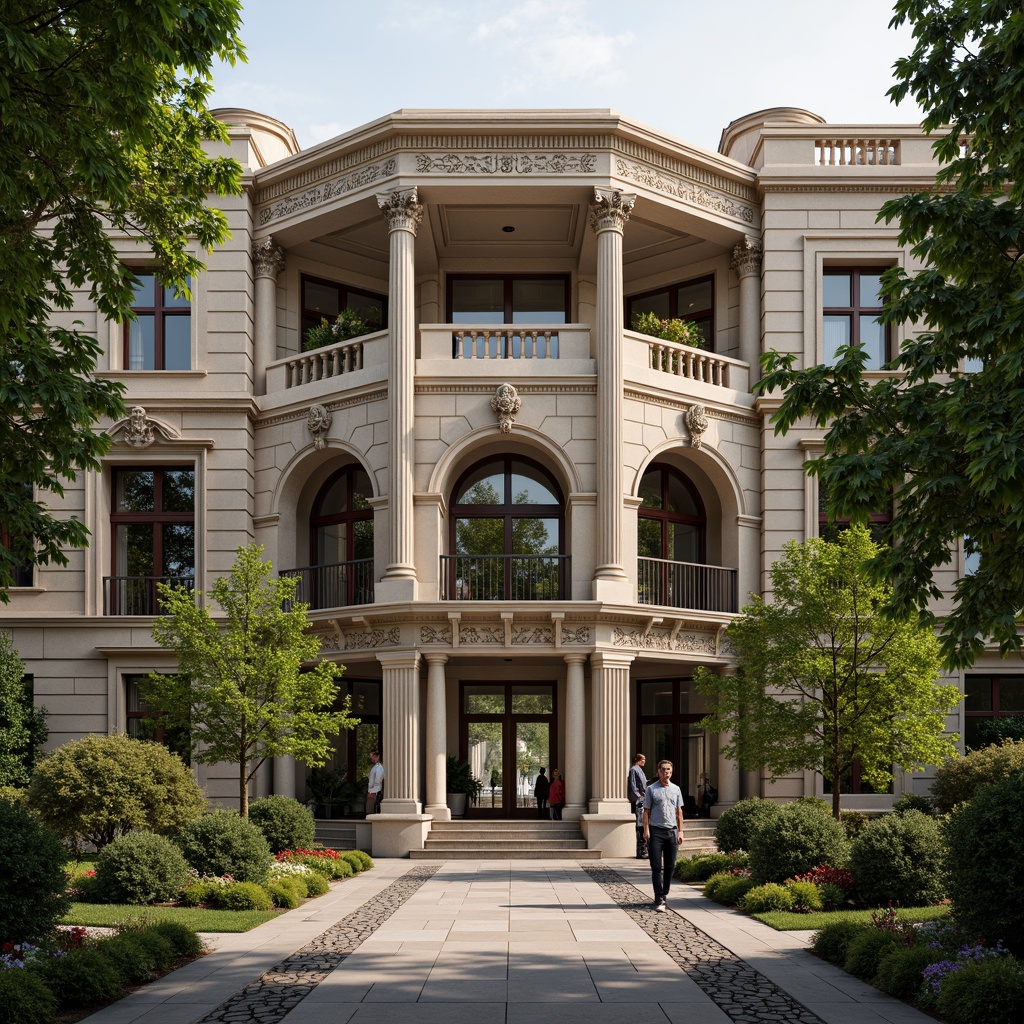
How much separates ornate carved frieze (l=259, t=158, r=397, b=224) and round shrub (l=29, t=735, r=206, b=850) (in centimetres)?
1470

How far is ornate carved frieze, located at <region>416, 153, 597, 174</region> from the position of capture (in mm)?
27859

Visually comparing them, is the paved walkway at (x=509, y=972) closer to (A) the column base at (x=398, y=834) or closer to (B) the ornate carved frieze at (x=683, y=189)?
(A) the column base at (x=398, y=834)

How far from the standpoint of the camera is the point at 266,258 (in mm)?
30656

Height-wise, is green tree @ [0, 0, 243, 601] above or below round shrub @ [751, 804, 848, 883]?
above

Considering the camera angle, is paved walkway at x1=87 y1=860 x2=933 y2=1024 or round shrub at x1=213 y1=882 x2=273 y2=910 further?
round shrub at x1=213 y1=882 x2=273 y2=910

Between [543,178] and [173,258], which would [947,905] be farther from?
[543,178]

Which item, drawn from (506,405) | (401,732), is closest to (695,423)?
(506,405)

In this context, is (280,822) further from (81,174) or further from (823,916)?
(81,174)

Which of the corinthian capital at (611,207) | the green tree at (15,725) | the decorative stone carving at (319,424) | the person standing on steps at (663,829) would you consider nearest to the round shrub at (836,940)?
the person standing on steps at (663,829)

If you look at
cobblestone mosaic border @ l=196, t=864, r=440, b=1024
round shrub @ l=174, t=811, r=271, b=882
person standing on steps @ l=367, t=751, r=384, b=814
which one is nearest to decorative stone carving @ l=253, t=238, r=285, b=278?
person standing on steps @ l=367, t=751, r=384, b=814

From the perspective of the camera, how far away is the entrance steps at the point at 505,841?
2520 centimetres

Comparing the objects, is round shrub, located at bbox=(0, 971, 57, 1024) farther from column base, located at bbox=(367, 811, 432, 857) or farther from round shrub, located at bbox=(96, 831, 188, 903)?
column base, located at bbox=(367, 811, 432, 857)

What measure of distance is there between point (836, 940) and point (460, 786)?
59.4 feet

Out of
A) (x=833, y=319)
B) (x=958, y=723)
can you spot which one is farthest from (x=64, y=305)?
(x=958, y=723)
